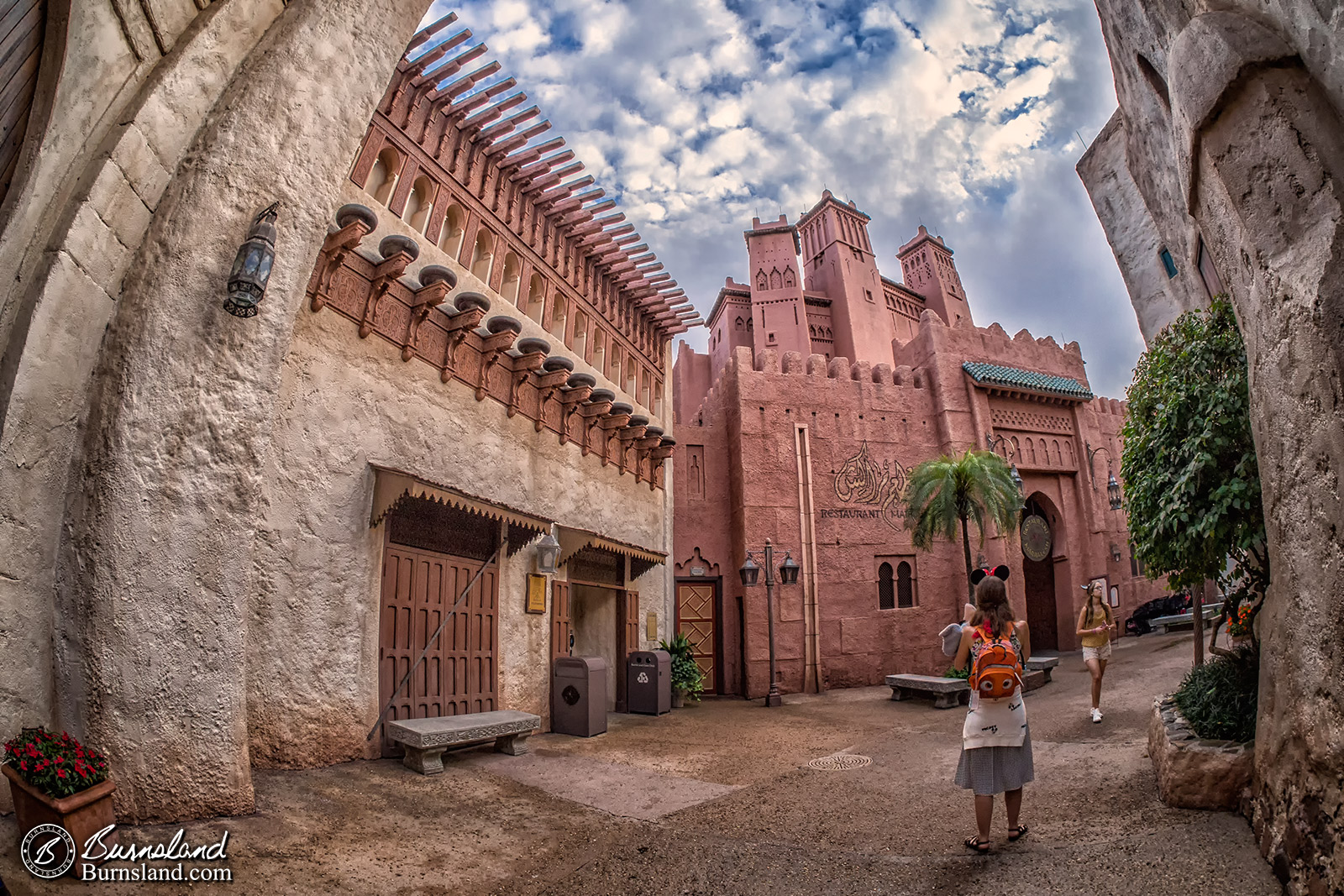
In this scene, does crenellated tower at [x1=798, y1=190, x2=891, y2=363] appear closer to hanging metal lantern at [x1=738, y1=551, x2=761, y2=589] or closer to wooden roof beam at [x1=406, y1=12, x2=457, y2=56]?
hanging metal lantern at [x1=738, y1=551, x2=761, y2=589]

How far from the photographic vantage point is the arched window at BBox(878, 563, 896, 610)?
53.6 ft

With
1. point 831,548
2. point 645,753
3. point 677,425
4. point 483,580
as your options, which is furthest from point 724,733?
point 677,425

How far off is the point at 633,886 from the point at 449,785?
254cm

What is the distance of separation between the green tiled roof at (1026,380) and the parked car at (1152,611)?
575cm

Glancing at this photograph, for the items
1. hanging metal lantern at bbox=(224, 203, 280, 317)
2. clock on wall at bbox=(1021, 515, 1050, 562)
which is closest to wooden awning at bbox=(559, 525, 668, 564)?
hanging metal lantern at bbox=(224, 203, 280, 317)

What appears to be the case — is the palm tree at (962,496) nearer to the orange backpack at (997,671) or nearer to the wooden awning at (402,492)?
the wooden awning at (402,492)

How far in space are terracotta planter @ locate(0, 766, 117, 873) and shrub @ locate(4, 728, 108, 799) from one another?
0.04 m

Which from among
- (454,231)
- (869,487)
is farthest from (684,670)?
(454,231)

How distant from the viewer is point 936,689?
1147cm

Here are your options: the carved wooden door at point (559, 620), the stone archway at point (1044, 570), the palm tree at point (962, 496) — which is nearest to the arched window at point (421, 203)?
the carved wooden door at point (559, 620)

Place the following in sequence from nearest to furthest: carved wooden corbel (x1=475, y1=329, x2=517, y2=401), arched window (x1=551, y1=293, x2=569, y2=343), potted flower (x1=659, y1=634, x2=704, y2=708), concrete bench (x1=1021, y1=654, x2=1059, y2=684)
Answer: carved wooden corbel (x1=475, y1=329, x2=517, y2=401) < arched window (x1=551, y1=293, x2=569, y2=343) < concrete bench (x1=1021, y1=654, x2=1059, y2=684) < potted flower (x1=659, y1=634, x2=704, y2=708)

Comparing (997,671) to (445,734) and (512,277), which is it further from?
(512,277)

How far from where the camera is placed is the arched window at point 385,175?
28.3 feet

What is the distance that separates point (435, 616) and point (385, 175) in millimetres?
5448
